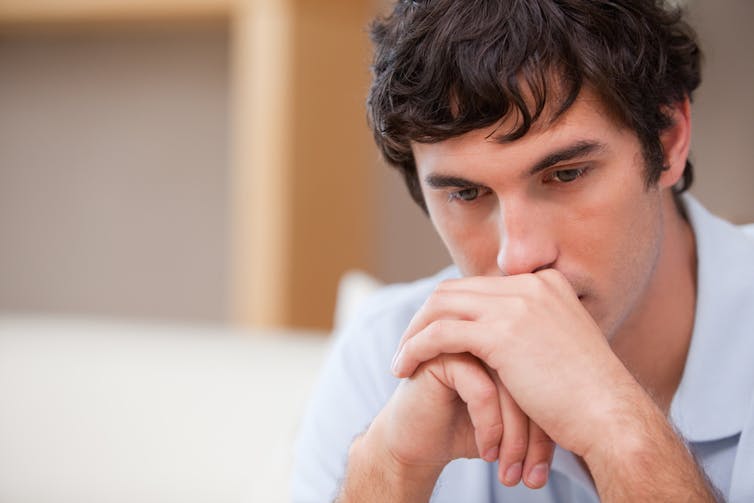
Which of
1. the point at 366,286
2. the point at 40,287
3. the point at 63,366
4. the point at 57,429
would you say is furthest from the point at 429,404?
the point at 40,287

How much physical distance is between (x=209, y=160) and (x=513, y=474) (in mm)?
2435

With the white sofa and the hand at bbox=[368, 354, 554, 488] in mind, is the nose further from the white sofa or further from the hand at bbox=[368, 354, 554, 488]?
the white sofa

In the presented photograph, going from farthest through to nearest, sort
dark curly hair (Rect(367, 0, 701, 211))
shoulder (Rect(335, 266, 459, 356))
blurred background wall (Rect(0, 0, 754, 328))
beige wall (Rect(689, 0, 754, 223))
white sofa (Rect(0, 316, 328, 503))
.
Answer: blurred background wall (Rect(0, 0, 754, 328)) < beige wall (Rect(689, 0, 754, 223)) < white sofa (Rect(0, 316, 328, 503)) < shoulder (Rect(335, 266, 459, 356)) < dark curly hair (Rect(367, 0, 701, 211))

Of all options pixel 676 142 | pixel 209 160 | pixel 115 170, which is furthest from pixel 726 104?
pixel 115 170

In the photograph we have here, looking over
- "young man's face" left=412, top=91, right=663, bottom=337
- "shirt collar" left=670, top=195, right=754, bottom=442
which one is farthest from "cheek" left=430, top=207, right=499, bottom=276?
"shirt collar" left=670, top=195, right=754, bottom=442

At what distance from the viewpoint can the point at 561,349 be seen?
99 cm

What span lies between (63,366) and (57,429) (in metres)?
0.19

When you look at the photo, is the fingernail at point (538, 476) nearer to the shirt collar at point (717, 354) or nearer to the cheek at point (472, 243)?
the shirt collar at point (717, 354)

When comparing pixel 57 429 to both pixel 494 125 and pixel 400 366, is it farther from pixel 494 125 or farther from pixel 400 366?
pixel 494 125

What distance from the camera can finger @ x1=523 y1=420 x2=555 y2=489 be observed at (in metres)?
1.03

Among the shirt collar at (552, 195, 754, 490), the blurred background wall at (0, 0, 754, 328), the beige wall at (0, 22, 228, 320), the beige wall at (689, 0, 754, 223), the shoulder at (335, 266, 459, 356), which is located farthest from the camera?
the beige wall at (0, 22, 228, 320)

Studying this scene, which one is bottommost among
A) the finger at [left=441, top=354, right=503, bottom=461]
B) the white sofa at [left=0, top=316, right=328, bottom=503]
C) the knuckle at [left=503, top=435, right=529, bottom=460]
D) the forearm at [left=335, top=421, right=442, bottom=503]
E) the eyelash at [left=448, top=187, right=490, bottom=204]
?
the white sofa at [left=0, top=316, right=328, bottom=503]

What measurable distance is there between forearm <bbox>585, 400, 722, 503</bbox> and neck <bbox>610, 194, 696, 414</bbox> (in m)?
0.31

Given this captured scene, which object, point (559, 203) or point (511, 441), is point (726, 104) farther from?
point (511, 441)
